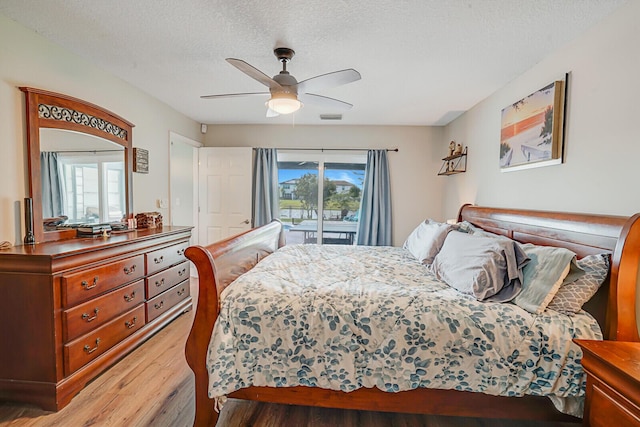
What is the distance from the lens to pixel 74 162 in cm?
238

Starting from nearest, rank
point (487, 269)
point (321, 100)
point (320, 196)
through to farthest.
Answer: point (487, 269) → point (321, 100) → point (320, 196)

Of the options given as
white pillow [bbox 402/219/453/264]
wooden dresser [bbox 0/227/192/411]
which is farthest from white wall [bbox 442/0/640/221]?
wooden dresser [bbox 0/227/192/411]

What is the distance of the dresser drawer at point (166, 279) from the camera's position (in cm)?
260

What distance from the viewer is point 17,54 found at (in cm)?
195

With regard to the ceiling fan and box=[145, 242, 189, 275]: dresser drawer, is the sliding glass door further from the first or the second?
the ceiling fan

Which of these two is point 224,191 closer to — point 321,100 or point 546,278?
point 321,100

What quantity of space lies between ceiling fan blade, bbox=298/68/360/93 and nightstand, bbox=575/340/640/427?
6.16 ft

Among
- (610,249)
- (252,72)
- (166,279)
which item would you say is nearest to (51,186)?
(166,279)

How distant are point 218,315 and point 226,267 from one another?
1.03 ft

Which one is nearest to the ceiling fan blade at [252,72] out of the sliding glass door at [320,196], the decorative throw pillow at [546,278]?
the decorative throw pillow at [546,278]

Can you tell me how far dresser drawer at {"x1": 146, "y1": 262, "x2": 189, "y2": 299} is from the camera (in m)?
2.60

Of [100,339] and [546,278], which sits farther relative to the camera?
[100,339]

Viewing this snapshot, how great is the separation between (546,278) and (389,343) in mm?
931

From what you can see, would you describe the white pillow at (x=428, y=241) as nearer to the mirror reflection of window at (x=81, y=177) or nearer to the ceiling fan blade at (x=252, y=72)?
the ceiling fan blade at (x=252, y=72)
